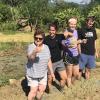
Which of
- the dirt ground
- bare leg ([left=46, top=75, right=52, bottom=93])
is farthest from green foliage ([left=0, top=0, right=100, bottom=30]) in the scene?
bare leg ([left=46, top=75, right=52, bottom=93])

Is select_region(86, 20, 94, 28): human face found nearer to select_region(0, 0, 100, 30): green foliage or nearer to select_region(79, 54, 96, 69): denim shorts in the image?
select_region(79, 54, 96, 69): denim shorts

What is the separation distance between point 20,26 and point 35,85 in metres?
21.1

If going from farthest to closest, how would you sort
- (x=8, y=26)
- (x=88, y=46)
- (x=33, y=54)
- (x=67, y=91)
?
(x=8, y=26), (x=88, y=46), (x=67, y=91), (x=33, y=54)

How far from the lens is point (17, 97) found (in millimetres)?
7047

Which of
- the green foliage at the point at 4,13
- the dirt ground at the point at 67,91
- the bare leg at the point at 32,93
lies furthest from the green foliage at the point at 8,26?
the bare leg at the point at 32,93

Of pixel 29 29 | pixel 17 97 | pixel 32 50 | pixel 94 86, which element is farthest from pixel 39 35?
pixel 29 29

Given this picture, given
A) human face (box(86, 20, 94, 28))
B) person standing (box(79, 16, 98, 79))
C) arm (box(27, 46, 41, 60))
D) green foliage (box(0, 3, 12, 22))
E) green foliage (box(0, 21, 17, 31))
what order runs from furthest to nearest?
green foliage (box(0, 3, 12, 22)) < green foliage (box(0, 21, 17, 31)) < person standing (box(79, 16, 98, 79)) < human face (box(86, 20, 94, 28)) < arm (box(27, 46, 41, 60))

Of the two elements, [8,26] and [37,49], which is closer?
[37,49]

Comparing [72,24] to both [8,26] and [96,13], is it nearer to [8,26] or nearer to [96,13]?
[8,26]

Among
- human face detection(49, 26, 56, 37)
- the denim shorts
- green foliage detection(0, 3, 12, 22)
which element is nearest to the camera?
human face detection(49, 26, 56, 37)

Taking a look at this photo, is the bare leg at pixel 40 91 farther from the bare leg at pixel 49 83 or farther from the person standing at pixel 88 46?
the person standing at pixel 88 46

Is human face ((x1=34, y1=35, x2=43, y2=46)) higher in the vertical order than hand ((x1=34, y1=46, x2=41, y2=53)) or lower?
higher

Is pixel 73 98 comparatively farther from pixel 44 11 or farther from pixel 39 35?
pixel 44 11

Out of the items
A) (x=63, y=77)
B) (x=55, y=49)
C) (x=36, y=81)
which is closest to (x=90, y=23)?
(x=55, y=49)
